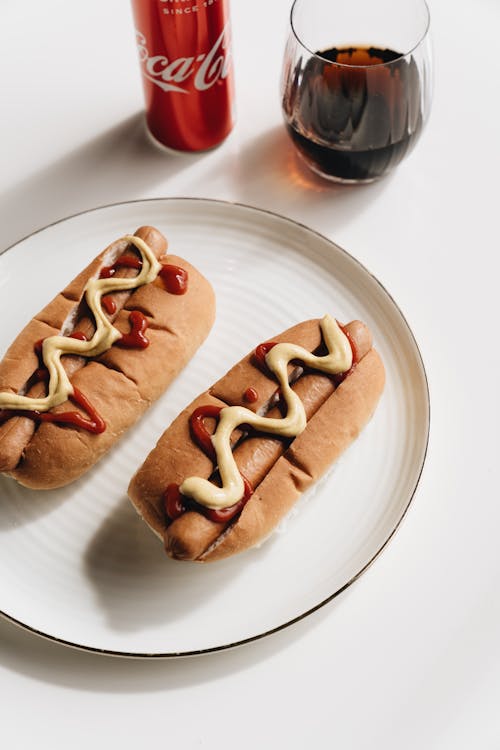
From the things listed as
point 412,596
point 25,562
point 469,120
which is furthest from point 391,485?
point 469,120

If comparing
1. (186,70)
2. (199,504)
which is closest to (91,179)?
(186,70)

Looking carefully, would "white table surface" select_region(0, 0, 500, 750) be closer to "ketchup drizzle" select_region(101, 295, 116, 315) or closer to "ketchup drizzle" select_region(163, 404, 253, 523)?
"ketchup drizzle" select_region(163, 404, 253, 523)

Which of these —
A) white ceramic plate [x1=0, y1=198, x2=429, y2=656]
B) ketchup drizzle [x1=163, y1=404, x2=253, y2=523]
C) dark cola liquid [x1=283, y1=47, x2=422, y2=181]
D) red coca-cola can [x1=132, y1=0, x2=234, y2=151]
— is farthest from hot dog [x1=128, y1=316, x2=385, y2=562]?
red coca-cola can [x1=132, y1=0, x2=234, y2=151]

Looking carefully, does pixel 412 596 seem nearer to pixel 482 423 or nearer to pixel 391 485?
pixel 391 485

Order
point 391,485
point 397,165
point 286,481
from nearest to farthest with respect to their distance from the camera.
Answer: point 286,481 < point 391,485 < point 397,165

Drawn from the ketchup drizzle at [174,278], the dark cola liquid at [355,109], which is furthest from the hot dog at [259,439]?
the dark cola liquid at [355,109]

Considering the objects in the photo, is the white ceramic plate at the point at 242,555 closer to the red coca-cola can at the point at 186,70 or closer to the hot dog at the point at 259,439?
the hot dog at the point at 259,439
